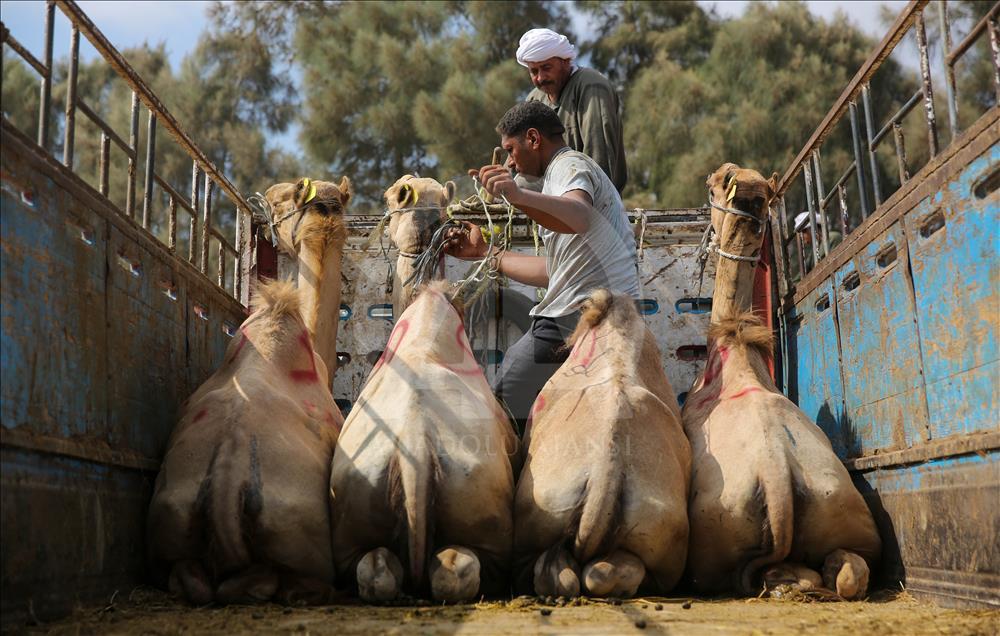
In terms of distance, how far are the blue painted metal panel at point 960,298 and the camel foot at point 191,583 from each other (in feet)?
9.13

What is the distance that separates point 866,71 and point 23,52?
3.83 meters

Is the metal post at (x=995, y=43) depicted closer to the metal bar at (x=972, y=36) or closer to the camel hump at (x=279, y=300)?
the metal bar at (x=972, y=36)

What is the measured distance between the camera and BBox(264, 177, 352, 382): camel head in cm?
582

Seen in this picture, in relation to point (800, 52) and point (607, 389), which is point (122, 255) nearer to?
point (607, 389)

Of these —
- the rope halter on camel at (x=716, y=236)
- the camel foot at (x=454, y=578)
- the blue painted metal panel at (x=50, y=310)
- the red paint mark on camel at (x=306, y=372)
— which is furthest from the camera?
the rope halter on camel at (x=716, y=236)

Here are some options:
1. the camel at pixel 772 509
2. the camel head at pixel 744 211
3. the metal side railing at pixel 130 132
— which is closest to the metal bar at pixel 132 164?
the metal side railing at pixel 130 132

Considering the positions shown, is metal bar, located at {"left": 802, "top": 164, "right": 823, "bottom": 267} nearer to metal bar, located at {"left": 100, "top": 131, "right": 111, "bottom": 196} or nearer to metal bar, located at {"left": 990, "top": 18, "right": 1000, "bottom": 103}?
metal bar, located at {"left": 990, "top": 18, "right": 1000, "bottom": 103}

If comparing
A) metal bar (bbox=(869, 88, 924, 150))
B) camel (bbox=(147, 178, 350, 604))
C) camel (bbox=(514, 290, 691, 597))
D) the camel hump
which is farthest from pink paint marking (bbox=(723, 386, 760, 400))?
the camel hump

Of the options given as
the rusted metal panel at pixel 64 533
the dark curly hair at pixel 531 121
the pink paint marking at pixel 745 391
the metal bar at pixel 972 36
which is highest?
the dark curly hair at pixel 531 121

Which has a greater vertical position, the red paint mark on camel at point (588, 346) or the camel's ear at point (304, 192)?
the camel's ear at point (304, 192)

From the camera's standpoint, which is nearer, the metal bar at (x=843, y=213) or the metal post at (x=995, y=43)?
the metal post at (x=995, y=43)

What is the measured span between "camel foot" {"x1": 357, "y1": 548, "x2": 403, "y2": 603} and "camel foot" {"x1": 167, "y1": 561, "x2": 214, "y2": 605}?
564 millimetres

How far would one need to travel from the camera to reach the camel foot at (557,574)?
13.2 feet

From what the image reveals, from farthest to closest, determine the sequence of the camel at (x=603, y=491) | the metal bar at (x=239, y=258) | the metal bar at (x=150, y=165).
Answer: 1. the metal bar at (x=239, y=258)
2. the metal bar at (x=150, y=165)
3. the camel at (x=603, y=491)
